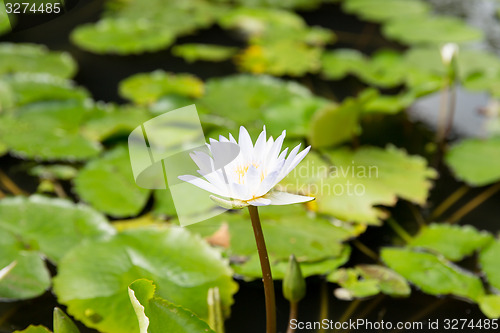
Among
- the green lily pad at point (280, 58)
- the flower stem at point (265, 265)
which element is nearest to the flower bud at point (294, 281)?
the flower stem at point (265, 265)

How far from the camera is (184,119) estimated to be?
6.18 ft

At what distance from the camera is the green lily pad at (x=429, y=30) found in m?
2.77

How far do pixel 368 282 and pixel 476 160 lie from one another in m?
0.81

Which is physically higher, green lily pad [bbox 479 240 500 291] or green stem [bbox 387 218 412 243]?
green lily pad [bbox 479 240 500 291]

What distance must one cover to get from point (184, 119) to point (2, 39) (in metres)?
1.44

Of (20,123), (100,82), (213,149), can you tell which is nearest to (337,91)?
(100,82)

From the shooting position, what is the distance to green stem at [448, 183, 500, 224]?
1683 mm

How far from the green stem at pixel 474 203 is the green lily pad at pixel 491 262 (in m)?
0.21

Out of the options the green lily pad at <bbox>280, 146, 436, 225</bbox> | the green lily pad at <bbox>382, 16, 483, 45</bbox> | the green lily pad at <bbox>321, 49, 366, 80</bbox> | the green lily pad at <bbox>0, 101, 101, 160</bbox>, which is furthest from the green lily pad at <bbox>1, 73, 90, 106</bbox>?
the green lily pad at <bbox>382, 16, 483, 45</bbox>

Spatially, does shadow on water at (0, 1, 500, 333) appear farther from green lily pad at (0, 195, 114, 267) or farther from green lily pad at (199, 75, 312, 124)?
green lily pad at (199, 75, 312, 124)

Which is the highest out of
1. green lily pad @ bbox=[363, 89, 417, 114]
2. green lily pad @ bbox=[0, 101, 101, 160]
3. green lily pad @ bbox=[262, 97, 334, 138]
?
green lily pad @ bbox=[363, 89, 417, 114]

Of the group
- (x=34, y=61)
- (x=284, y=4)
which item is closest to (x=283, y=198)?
(x=34, y=61)

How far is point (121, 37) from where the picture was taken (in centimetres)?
265

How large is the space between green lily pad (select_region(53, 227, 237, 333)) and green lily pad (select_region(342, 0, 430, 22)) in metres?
2.30
